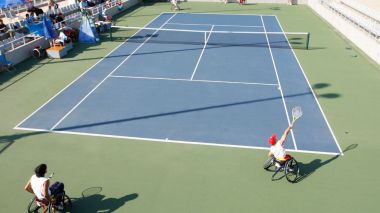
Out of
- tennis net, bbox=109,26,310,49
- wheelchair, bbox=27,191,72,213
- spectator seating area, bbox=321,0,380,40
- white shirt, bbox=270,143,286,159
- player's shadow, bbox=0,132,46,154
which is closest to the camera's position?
wheelchair, bbox=27,191,72,213

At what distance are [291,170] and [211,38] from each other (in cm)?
1520

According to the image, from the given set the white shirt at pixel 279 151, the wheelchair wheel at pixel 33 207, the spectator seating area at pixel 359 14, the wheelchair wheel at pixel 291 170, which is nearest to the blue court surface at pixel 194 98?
the wheelchair wheel at pixel 291 170

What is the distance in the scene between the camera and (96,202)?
908cm

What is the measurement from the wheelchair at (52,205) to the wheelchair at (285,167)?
538cm

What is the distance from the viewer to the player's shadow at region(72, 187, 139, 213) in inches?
349

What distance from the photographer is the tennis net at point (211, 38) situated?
22.3m

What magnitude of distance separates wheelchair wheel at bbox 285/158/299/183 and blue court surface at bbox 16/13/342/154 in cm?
144

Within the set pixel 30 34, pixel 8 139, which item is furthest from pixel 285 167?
pixel 30 34

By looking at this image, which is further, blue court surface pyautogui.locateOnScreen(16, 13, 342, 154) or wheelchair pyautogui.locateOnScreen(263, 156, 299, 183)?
blue court surface pyautogui.locateOnScreen(16, 13, 342, 154)

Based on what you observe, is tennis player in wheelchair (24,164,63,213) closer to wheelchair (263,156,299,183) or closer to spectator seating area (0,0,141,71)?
wheelchair (263,156,299,183)

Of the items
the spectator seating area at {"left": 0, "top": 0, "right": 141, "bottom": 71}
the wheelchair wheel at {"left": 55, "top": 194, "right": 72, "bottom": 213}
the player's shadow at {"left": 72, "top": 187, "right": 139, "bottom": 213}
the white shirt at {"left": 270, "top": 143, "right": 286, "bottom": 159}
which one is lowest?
the player's shadow at {"left": 72, "top": 187, "right": 139, "bottom": 213}

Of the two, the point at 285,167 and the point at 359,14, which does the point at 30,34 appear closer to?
the point at 285,167

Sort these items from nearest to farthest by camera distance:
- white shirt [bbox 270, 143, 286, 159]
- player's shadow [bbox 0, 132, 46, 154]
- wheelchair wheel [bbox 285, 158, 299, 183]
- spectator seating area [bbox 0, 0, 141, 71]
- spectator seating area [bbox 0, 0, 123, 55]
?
white shirt [bbox 270, 143, 286, 159] < wheelchair wheel [bbox 285, 158, 299, 183] < player's shadow [bbox 0, 132, 46, 154] < spectator seating area [bbox 0, 0, 141, 71] < spectator seating area [bbox 0, 0, 123, 55]

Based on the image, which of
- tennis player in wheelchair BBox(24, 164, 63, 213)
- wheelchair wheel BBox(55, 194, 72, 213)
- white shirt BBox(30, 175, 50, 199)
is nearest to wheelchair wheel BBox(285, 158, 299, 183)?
wheelchair wheel BBox(55, 194, 72, 213)
